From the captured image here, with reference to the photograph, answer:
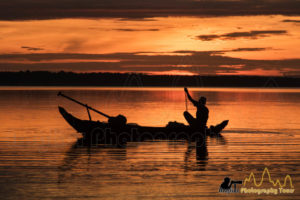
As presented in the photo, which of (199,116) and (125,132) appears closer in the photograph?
(125,132)

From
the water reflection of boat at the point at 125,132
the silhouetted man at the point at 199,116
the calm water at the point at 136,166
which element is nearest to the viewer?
the calm water at the point at 136,166

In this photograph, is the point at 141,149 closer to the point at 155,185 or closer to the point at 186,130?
the point at 186,130

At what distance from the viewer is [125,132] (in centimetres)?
2903

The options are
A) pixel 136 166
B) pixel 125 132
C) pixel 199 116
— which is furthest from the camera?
pixel 199 116

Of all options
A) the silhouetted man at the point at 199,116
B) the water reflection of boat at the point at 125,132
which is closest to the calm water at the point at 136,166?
the water reflection of boat at the point at 125,132

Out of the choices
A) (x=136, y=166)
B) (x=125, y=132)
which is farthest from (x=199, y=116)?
(x=136, y=166)

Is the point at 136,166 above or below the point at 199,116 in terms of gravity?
below

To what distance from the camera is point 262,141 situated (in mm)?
29719

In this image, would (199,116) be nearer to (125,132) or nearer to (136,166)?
(125,132)

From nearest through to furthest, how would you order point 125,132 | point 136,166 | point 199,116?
point 136,166
point 125,132
point 199,116

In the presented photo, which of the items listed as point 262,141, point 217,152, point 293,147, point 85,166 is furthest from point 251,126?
point 85,166

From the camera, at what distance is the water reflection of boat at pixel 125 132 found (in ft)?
93.6

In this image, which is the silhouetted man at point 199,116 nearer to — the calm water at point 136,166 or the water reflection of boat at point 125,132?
the water reflection of boat at point 125,132

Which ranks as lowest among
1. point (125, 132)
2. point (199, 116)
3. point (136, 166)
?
point (136, 166)
